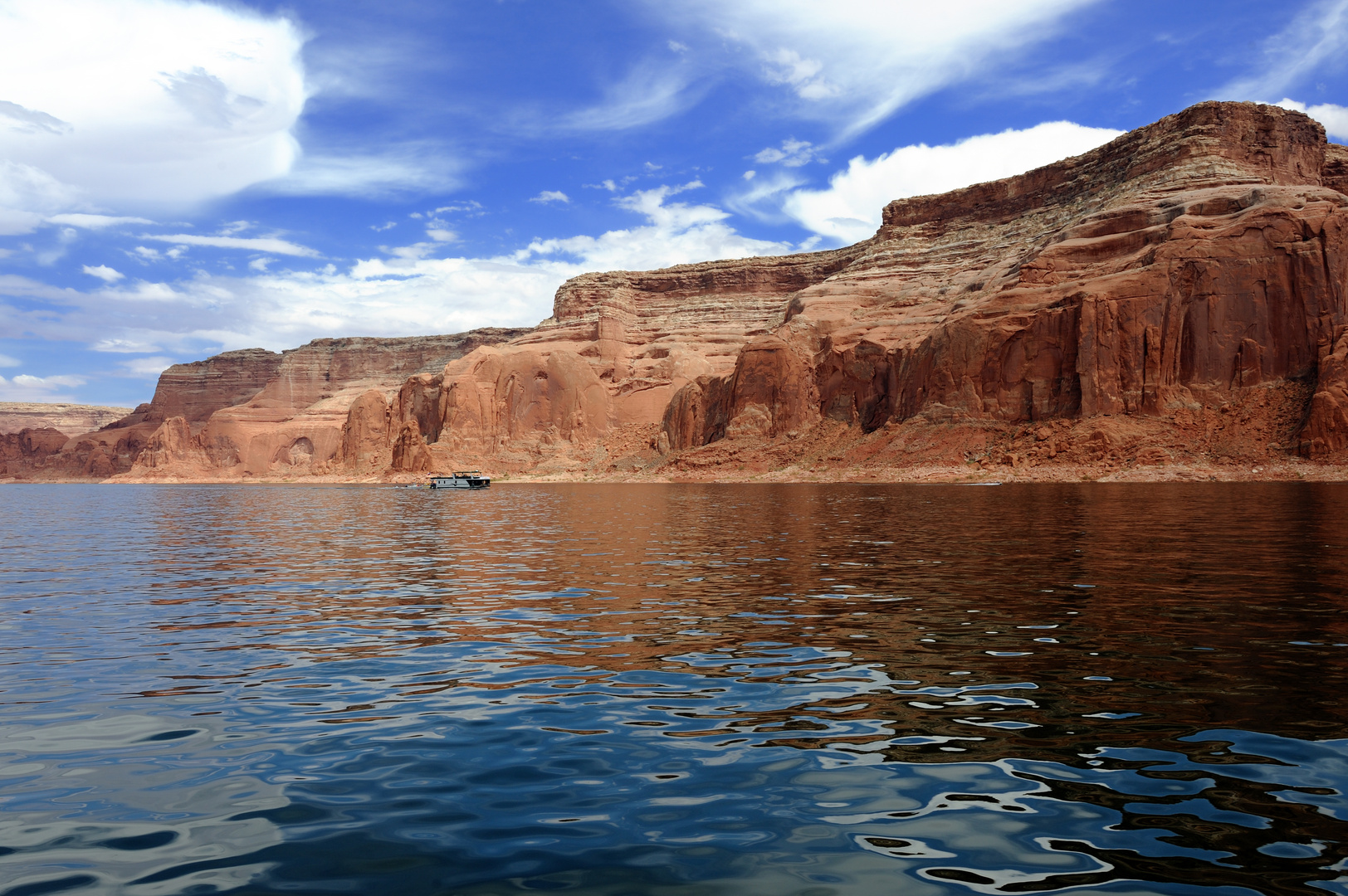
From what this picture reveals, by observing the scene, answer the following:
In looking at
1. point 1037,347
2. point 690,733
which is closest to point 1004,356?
point 1037,347

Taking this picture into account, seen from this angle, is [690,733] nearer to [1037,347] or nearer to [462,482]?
[1037,347]

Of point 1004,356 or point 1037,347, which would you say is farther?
point 1004,356

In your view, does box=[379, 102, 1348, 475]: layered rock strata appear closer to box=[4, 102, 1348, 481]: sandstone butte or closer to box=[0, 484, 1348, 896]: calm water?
box=[4, 102, 1348, 481]: sandstone butte

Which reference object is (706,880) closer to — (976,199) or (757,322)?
(976,199)

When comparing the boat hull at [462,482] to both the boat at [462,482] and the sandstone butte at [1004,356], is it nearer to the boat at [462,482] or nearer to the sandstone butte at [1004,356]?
the boat at [462,482]

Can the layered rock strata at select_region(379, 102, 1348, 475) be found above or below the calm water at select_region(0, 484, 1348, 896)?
above

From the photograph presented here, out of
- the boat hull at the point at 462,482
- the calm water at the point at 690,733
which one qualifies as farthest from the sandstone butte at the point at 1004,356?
the calm water at the point at 690,733

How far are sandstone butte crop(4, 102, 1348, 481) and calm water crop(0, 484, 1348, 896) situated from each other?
57956 mm

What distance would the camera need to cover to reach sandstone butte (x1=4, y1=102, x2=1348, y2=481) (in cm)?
6850

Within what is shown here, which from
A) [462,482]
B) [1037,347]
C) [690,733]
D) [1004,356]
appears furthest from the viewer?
[462,482]

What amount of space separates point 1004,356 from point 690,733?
8086cm

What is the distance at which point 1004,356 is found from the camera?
8062cm

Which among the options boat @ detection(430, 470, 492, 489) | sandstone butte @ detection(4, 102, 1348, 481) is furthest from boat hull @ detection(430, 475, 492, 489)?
sandstone butte @ detection(4, 102, 1348, 481)

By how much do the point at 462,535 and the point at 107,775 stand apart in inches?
929
